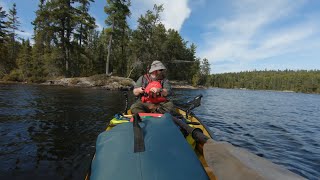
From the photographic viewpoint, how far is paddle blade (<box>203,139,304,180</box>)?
1989 millimetres

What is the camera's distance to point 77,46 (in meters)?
35.5

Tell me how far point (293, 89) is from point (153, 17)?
386ft

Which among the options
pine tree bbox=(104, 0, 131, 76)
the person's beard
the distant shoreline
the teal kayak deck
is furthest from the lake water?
pine tree bbox=(104, 0, 131, 76)

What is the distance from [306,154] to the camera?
20.5ft

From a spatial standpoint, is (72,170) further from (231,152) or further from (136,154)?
(231,152)

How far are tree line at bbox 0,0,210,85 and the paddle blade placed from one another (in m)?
28.2

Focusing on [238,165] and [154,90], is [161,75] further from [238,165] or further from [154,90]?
[238,165]

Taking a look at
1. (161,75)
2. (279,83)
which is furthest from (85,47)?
(279,83)

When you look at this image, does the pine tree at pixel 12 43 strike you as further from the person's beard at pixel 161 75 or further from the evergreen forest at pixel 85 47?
the person's beard at pixel 161 75

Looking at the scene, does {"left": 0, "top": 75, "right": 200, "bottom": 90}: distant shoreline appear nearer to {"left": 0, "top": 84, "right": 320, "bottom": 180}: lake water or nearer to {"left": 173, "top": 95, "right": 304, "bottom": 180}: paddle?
{"left": 0, "top": 84, "right": 320, "bottom": 180}: lake water

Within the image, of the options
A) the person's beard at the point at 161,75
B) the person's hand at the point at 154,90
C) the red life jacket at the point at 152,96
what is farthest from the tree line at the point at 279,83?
the person's hand at the point at 154,90

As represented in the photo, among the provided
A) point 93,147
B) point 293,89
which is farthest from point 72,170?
point 293,89

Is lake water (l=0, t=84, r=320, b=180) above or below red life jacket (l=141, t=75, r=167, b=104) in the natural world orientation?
below

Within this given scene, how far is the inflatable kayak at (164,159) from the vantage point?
2199mm
